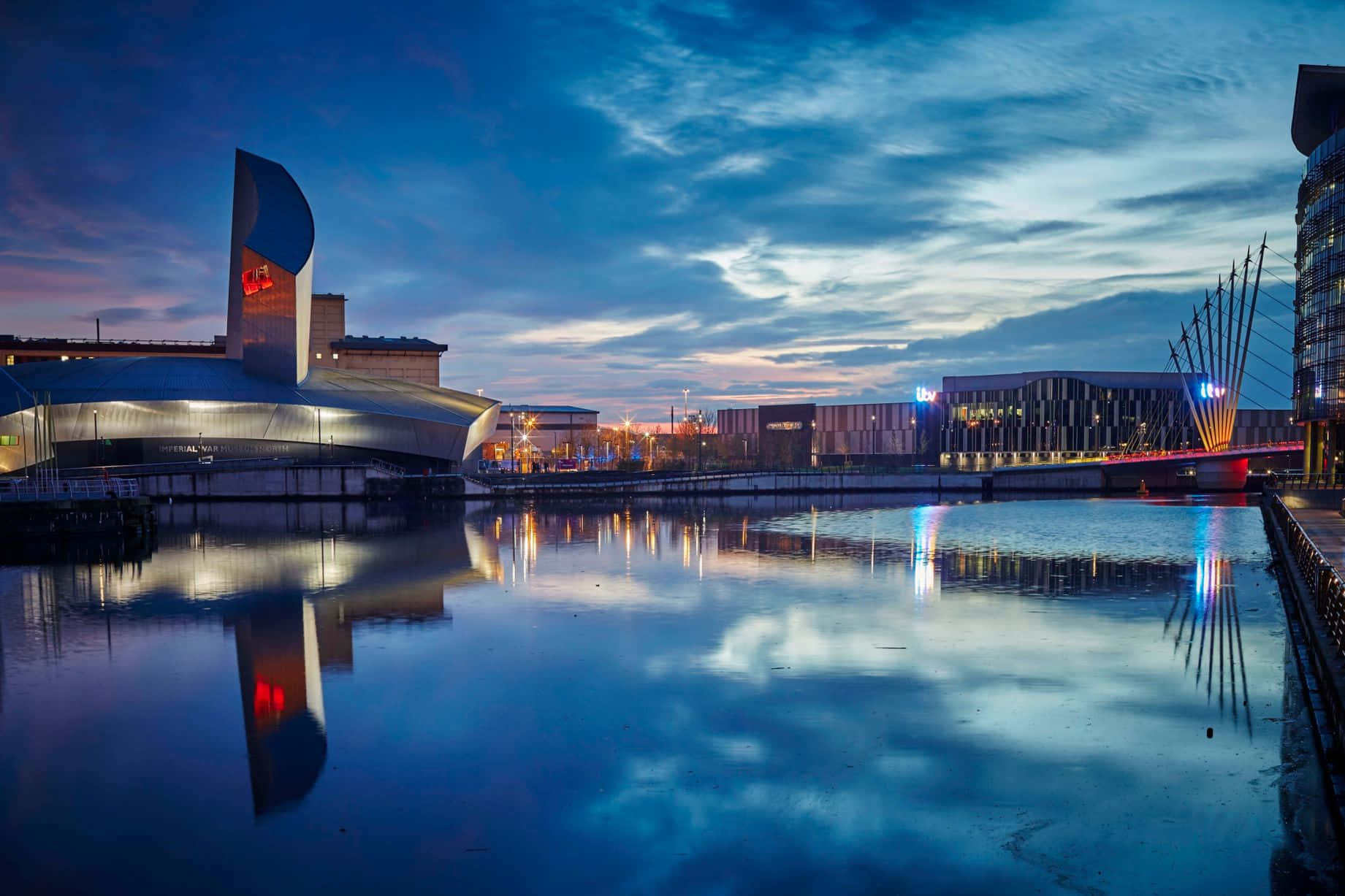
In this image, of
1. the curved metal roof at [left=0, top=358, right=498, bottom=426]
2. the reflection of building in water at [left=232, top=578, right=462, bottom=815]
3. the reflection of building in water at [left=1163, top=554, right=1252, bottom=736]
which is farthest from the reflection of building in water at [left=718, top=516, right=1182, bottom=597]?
the curved metal roof at [left=0, top=358, right=498, bottom=426]

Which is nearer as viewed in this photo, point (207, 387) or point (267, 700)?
point (267, 700)

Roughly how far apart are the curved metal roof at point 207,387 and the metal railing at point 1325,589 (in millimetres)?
59075

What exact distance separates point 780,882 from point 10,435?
64520mm

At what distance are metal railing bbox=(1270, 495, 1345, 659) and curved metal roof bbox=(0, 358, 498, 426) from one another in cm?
5908

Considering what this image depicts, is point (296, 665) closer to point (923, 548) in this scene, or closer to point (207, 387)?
point (923, 548)

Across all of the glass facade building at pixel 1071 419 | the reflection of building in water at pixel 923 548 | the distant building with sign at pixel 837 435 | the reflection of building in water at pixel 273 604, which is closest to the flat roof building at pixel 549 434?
the distant building with sign at pixel 837 435

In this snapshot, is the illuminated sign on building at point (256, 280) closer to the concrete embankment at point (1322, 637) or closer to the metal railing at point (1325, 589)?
the concrete embankment at point (1322, 637)

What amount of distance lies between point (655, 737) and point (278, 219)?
71.6 metres

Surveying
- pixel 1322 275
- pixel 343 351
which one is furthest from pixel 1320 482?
pixel 343 351

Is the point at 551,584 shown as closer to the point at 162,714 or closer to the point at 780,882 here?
the point at 162,714

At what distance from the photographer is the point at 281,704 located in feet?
43.9

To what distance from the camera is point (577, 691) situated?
1388 cm

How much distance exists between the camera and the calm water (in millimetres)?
8469

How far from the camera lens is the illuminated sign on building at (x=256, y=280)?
239 ft
